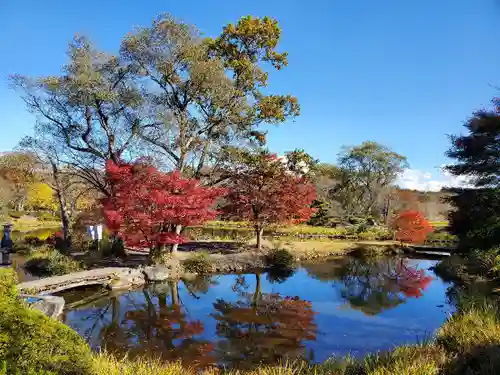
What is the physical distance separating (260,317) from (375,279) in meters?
7.11

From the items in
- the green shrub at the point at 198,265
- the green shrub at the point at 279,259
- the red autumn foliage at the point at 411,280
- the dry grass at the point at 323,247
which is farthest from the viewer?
the dry grass at the point at 323,247

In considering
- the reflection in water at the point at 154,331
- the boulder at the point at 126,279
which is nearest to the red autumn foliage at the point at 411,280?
the reflection in water at the point at 154,331

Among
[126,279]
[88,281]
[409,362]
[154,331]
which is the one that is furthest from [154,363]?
[126,279]

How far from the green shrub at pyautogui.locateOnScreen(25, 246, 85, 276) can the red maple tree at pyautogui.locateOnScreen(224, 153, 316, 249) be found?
7.01 m

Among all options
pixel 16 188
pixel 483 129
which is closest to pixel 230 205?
pixel 483 129

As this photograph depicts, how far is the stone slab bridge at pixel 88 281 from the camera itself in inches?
391

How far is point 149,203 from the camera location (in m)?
12.6

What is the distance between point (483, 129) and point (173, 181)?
9934mm

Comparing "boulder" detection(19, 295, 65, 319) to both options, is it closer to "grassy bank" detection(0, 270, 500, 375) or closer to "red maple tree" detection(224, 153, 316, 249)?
"grassy bank" detection(0, 270, 500, 375)

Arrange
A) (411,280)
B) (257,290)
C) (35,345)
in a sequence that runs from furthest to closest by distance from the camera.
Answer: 1. (411,280)
2. (257,290)
3. (35,345)

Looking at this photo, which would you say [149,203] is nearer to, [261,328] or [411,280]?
[261,328]

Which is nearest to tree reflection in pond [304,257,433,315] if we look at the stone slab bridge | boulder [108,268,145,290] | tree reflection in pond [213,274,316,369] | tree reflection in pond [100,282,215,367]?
tree reflection in pond [213,274,316,369]

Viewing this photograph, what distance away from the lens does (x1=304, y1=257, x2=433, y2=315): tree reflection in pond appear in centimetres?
1118

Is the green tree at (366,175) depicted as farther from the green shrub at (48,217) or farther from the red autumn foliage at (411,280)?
the green shrub at (48,217)
